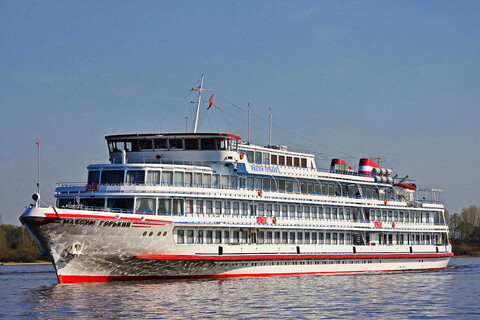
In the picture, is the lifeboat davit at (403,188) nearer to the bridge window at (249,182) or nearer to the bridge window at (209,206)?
the bridge window at (249,182)

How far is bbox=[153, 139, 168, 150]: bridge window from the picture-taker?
43.4 meters

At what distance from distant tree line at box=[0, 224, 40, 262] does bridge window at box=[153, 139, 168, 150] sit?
167 feet

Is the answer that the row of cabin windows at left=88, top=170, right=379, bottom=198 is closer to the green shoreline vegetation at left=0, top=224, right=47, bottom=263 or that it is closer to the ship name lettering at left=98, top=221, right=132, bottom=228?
the ship name lettering at left=98, top=221, right=132, bottom=228

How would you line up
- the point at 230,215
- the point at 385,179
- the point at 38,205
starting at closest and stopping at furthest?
the point at 38,205
the point at 230,215
the point at 385,179

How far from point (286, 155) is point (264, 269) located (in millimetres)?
8388

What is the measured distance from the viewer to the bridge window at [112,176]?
40.0 meters

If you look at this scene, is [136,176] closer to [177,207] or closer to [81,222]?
[177,207]

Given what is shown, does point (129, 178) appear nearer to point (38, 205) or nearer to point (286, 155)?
point (38, 205)

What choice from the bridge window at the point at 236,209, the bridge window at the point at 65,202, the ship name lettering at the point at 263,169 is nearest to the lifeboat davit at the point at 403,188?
the ship name lettering at the point at 263,169

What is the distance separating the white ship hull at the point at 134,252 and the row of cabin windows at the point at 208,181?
8.80 feet

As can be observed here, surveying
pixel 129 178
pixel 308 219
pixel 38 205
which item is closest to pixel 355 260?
pixel 308 219

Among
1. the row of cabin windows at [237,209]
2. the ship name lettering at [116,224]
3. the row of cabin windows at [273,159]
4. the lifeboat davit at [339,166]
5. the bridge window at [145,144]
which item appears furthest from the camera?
the lifeboat davit at [339,166]

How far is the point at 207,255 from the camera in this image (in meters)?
40.5

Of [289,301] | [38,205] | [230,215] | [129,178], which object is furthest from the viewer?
[230,215]
